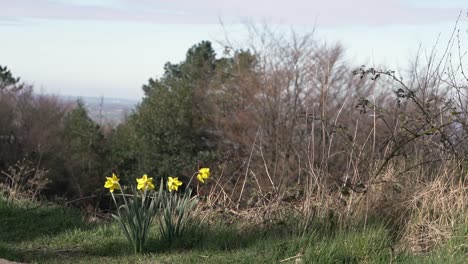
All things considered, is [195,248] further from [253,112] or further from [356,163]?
[253,112]

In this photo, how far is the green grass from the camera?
189 inches

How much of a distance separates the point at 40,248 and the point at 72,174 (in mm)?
30793

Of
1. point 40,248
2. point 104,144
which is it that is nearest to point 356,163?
point 40,248

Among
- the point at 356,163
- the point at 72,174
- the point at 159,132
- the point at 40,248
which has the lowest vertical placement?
the point at 72,174

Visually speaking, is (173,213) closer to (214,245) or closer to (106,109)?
(214,245)

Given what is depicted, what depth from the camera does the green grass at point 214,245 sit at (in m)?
4.79

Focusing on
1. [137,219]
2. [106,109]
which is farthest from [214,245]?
[106,109]

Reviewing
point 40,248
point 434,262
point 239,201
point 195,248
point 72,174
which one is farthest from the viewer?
point 72,174

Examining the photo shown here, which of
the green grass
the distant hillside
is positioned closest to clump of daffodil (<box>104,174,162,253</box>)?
the green grass

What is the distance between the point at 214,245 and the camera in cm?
550

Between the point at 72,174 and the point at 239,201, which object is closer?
the point at 239,201

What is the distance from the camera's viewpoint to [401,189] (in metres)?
5.85

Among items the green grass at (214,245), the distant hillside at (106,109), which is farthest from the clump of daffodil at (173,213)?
the distant hillside at (106,109)

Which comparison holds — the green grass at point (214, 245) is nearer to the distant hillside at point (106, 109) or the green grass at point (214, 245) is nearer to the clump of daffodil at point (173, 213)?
the clump of daffodil at point (173, 213)
